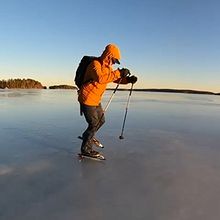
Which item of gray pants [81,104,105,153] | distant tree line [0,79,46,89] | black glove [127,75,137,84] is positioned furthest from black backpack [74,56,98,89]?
distant tree line [0,79,46,89]

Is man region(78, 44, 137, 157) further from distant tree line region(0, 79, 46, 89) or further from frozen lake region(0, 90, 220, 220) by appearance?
distant tree line region(0, 79, 46, 89)

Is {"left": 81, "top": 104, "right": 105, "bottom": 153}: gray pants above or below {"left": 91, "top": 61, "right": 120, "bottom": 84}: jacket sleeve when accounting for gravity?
below

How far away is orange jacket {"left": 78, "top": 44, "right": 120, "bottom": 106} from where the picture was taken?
3.72m

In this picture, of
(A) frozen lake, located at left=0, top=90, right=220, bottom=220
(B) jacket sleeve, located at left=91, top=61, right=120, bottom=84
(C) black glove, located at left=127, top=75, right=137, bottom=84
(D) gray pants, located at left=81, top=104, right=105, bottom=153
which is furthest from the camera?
(C) black glove, located at left=127, top=75, right=137, bottom=84

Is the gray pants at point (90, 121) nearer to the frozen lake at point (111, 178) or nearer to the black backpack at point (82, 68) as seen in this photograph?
the frozen lake at point (111, 178)

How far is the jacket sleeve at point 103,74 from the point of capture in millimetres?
3689

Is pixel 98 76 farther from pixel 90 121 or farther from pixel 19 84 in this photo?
pixel 19 84

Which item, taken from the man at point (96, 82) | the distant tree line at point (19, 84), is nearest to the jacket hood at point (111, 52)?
the man at point (96, 82)

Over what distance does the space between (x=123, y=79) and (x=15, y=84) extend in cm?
5139

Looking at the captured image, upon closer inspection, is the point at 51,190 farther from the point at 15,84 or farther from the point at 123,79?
the point at 15,84

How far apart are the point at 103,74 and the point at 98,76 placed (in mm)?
125

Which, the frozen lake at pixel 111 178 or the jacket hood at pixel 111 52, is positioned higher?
the jacket hood at pixel 111 52

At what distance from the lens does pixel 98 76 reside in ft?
12.1

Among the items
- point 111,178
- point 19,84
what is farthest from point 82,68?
point 19,84
